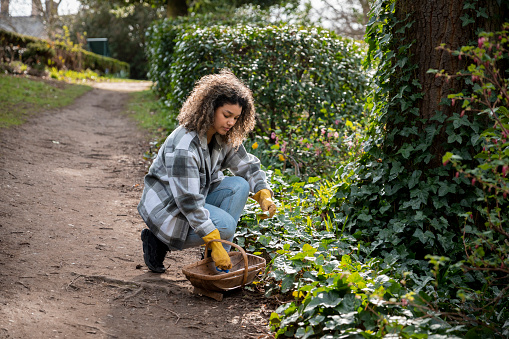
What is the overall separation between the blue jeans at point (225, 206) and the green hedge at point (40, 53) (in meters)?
10.0

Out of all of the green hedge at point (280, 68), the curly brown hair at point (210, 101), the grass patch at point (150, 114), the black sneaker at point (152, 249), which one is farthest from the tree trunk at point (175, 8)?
the black sneaker at point (152, 249)

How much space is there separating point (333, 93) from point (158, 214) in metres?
3.89

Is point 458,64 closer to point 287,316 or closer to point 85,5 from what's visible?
point 287,316

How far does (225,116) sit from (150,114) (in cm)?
686

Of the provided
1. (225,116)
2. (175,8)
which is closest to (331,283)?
(225,116)

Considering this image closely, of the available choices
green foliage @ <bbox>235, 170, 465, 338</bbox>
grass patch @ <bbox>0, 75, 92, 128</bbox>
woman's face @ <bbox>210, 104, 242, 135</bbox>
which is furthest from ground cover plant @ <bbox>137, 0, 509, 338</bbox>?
grass patch @ <bbox>0, 75, 92, 128</bbox>

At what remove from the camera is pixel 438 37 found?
118 inches

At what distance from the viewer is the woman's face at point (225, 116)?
2846 millimetres

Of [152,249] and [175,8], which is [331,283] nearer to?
[152,249]

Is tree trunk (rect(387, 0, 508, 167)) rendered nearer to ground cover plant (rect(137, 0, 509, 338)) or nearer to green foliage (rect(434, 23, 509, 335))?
ground cover plant (rect(137, 0, 509, 338))

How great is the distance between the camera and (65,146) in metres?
6.39

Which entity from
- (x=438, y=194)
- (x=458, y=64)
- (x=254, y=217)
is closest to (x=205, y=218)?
(x=254, y=217)

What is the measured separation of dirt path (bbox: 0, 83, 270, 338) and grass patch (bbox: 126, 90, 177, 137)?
6.06 ft

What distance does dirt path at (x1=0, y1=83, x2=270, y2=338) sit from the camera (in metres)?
2.35
